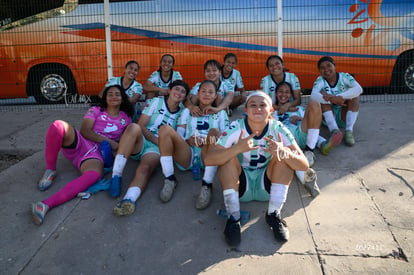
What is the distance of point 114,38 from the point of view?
6.39 m

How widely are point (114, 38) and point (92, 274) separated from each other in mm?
4867

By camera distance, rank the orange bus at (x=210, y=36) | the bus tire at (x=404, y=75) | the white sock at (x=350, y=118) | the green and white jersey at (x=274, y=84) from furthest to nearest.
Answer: the bus tire at (x=404, y=75), the orange bus at (x=210, y=36), the green and white jersey at (x=274, y=84), the white sock at (x=350, y=118)

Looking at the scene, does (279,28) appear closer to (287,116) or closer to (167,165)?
(287,116)

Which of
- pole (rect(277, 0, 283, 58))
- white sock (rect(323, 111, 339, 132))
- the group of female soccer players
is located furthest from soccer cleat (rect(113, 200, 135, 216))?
pole (rect(277, 0, 283, 58))

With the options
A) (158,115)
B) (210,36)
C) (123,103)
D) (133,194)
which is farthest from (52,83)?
(133,194)

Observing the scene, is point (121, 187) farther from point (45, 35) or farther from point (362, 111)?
point (45, 35)

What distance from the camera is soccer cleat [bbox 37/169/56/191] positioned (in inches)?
139

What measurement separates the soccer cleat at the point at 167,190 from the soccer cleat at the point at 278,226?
0.95 metres

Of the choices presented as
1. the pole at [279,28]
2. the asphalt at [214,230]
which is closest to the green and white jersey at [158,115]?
the asphalt at [214,230]

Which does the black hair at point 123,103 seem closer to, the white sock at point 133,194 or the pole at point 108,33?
the white sock at point 133,194

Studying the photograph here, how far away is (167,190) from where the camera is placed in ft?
10.8

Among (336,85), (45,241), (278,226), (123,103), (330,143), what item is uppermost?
(336,85)

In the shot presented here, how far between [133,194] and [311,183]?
160 centimetres

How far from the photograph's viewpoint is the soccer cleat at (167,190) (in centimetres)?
324
